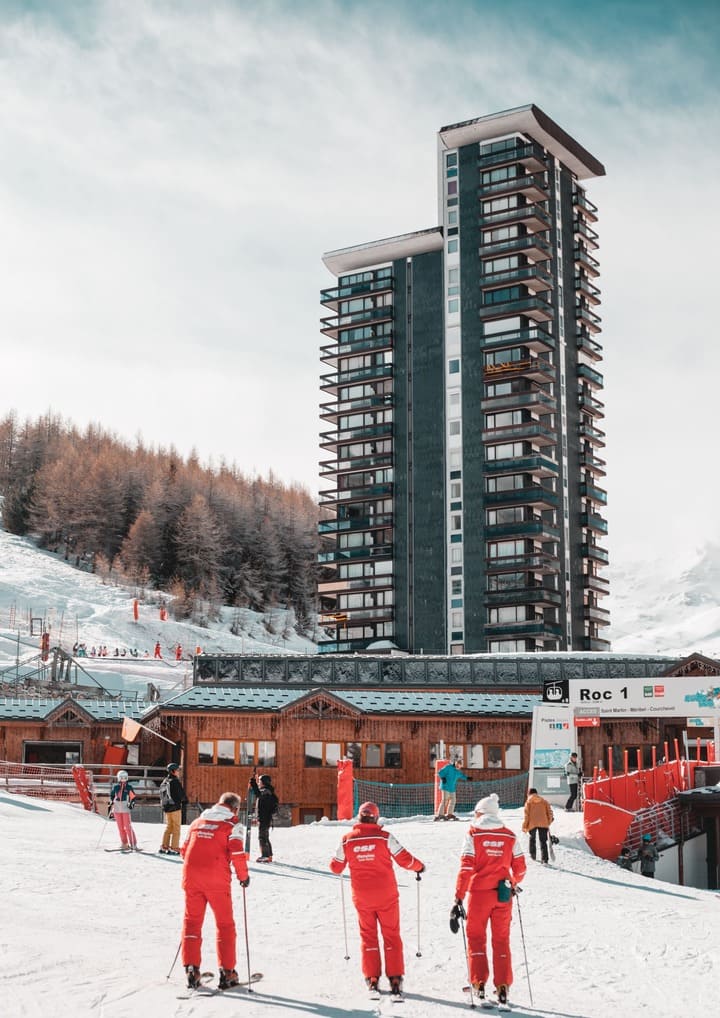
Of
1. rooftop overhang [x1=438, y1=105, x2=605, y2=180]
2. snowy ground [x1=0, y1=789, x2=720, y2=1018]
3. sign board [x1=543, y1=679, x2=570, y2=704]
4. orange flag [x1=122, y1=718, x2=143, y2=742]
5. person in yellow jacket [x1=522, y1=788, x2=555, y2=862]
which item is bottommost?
snowy ground [x1=0, y1=789, x2=720, y2=1018]

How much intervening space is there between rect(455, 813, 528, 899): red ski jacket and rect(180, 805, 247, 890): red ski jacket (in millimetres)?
2207

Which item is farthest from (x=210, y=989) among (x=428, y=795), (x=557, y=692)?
(x=428, y=795)

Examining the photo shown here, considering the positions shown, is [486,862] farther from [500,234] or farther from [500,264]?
[500,234]

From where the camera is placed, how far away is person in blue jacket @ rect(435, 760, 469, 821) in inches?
1046

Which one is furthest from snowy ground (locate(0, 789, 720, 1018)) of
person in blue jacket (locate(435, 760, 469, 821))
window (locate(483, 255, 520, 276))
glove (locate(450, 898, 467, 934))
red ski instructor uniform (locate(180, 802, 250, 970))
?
window (locate(483, 255, 520, 276))

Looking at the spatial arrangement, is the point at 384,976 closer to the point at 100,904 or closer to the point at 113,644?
the point at 100,904

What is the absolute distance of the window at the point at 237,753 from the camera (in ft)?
129

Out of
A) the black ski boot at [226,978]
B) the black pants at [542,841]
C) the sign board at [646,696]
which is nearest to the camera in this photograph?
the black ski boot at [226,978]

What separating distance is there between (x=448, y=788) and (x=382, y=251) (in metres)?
71.5

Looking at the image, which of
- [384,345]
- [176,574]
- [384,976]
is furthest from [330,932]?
[176,574]

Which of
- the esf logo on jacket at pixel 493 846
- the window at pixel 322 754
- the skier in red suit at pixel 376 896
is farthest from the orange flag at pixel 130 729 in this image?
the esf logo on jacket at pixel 493 846

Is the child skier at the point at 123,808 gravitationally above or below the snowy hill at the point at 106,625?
below

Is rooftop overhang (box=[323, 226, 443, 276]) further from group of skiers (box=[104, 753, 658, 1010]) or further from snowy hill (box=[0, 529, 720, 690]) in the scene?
group of skiers (box=[104, 753, 658, 1010])

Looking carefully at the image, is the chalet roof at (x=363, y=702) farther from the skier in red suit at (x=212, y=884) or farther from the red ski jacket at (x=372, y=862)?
the skier in red suit at (x=212, y=884)
